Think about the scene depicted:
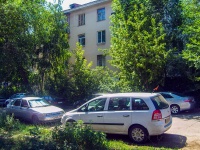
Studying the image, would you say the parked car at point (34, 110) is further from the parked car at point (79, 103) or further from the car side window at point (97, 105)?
the parked car at point (79, 103)

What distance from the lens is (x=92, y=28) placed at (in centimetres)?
2927

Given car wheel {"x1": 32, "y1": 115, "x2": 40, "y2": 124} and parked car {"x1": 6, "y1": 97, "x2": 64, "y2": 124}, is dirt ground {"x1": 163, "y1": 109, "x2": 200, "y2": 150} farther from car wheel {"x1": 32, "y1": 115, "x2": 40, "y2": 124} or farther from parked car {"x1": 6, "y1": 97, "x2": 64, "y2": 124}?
car wheel {"x1": 32, "y1": 115, "x2": 40, "y2": 124}

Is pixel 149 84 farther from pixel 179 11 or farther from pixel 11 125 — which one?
pixel 11 125

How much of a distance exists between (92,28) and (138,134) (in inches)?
871

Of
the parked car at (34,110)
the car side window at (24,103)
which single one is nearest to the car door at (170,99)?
the parked car at (34,110)

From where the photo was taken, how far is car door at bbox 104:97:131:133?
8.73 metres

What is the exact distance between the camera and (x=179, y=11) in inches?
783

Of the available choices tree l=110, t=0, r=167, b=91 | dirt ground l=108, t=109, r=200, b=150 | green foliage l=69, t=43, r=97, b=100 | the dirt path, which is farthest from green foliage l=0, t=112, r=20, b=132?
green foliage l=69, t=43, r=97, b=100

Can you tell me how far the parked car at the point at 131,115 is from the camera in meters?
8.37

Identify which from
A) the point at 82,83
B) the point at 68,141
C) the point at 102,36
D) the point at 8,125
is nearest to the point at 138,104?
the point at 68,141

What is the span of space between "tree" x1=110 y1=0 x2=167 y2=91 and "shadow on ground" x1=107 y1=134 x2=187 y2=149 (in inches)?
319

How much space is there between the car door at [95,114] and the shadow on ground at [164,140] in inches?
28.3

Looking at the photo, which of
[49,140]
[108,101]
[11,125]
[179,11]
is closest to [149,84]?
[179,11]

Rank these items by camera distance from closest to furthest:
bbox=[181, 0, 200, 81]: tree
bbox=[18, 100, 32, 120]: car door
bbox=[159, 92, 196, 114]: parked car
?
bbox=[18, 100, 32, 120]: car door
bbox=[181, 0, 200, 81]: tree
bbox=[159, 92, 196, 114]: parked car
